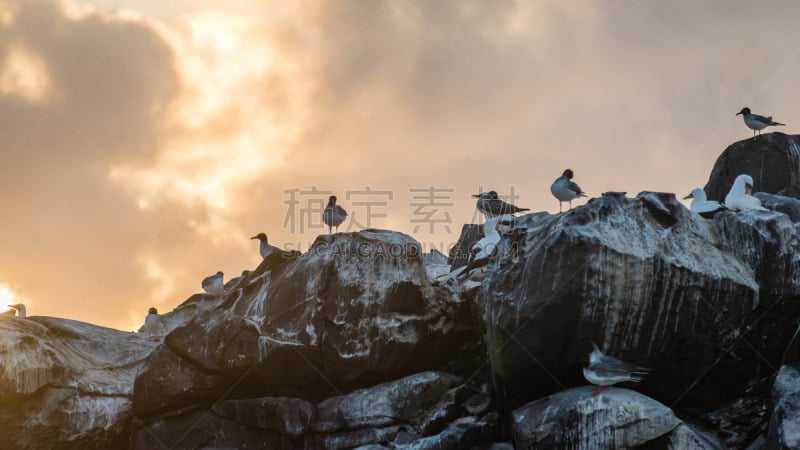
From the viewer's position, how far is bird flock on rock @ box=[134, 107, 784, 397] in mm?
16172

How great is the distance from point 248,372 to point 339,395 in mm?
2106

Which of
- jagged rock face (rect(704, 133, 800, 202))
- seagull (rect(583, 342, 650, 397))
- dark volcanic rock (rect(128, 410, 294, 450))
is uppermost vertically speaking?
jagged rock face (rect(704, 133, 800, 202))

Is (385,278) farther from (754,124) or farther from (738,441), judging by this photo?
(754,124)

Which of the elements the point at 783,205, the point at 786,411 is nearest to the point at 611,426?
the point at 786,411

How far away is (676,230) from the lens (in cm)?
1766

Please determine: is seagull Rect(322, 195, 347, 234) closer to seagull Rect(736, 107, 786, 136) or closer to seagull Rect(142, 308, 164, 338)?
seagull Rect(142, 308, 164, 338)

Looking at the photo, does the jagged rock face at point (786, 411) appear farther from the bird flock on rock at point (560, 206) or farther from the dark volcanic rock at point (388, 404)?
the dark volcanic rock at point (388, 404)

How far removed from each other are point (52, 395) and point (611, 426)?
42.1ft

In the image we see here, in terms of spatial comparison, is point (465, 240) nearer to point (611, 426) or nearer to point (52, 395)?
point (52, 395)

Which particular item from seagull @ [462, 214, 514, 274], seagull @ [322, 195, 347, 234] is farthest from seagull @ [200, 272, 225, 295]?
seagull @ [462, 214, 514, 274]

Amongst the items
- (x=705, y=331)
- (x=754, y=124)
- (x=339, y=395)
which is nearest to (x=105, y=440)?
(x=339, y=395)

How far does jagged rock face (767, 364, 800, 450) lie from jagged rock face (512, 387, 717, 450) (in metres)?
1.28

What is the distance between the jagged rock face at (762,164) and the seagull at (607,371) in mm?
12314

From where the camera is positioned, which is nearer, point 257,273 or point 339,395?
point 339,395
